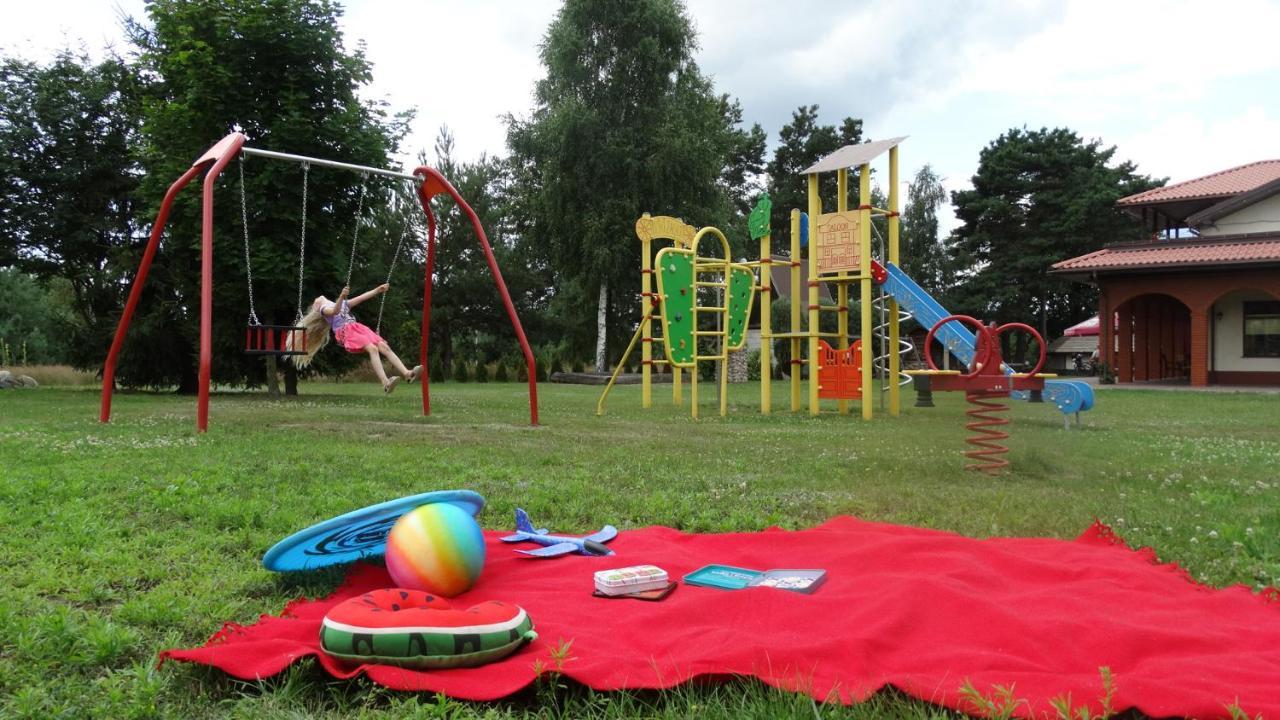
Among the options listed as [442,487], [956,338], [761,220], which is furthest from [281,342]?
[956,338]

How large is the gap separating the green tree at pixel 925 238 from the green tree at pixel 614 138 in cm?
2047

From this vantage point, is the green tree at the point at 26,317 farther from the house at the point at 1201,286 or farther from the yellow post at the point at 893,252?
the house at the point at 1201,286

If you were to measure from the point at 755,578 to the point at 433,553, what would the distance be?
1.32m

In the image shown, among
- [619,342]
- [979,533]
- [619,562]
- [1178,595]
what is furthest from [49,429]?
[619,342]

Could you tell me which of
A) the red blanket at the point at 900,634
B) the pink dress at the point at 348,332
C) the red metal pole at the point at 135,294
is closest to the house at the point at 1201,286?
the pink dress at the point at 348,332

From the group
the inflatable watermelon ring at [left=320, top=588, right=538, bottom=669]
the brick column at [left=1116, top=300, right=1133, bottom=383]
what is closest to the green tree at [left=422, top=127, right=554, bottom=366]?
the brick column at [left=1116, top=300, right=1133, bottom=383]

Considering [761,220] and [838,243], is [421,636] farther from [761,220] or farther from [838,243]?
[761,220]

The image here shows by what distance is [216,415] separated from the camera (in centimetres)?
1216

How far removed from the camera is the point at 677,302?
46.2 feet

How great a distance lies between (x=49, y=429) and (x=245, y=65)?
33.3 feet

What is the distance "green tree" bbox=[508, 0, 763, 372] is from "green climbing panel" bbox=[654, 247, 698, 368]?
50.7 ft

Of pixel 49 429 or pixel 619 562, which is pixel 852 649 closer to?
pixel 619 562

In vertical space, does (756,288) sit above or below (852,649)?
above

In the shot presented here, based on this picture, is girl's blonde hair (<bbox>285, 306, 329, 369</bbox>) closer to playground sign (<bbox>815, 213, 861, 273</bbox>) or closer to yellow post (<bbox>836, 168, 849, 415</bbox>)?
playground sign (<bbox>815, 213, 861, 273</bbox>)
